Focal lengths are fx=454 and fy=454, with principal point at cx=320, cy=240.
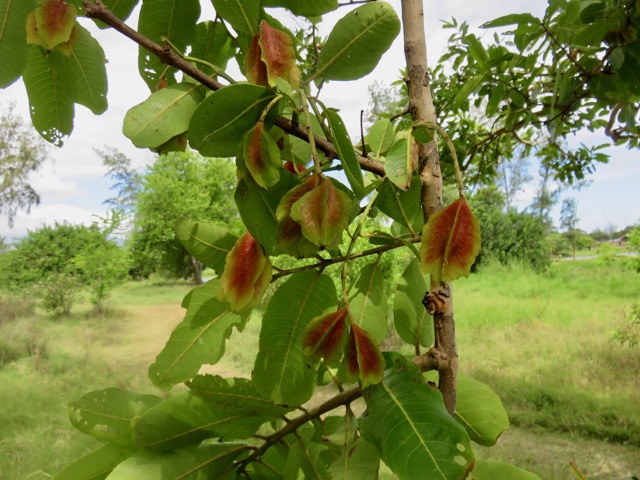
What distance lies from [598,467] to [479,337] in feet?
6.08

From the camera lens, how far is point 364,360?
31cm

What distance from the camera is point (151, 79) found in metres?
0.44

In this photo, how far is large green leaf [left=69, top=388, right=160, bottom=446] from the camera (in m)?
0.39

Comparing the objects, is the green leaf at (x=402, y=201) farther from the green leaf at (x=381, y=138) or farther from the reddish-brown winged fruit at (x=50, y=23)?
the reddish-brown winged fruit at (x=50, y=23)

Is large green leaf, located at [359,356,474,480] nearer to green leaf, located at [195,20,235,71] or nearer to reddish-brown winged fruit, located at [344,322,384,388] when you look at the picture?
reddish-brown winged fruit, located at [344,322,384,388]

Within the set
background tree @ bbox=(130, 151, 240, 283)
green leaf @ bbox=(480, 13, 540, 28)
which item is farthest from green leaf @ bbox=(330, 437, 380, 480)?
background tree @ bbox=(130, 151, 240, 283)

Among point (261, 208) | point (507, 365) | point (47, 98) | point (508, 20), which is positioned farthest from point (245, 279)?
point (507, 365)

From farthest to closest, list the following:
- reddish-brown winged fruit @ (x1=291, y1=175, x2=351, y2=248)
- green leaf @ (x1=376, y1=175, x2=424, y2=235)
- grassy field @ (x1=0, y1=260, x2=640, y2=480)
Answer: grassy field @ (x1=0, y1=260, x2=640, y2=480)
green leaf @ (x1=376, y1=175, x2=424, y2=235)
reddish-brown winged fruit @ (x1=291, y1=175, x2=351, y2=248)

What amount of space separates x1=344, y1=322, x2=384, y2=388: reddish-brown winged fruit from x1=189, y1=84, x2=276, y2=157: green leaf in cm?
15

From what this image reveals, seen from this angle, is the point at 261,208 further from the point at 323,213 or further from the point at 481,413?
the point at 481,413

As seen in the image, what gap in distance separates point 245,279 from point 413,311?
0.18m

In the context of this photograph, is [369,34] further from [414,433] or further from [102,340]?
[102,340]

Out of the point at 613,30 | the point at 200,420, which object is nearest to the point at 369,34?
the point at 200,420

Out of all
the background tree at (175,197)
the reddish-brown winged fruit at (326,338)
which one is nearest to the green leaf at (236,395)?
the reddish-brown winged fruit at (326,338)
